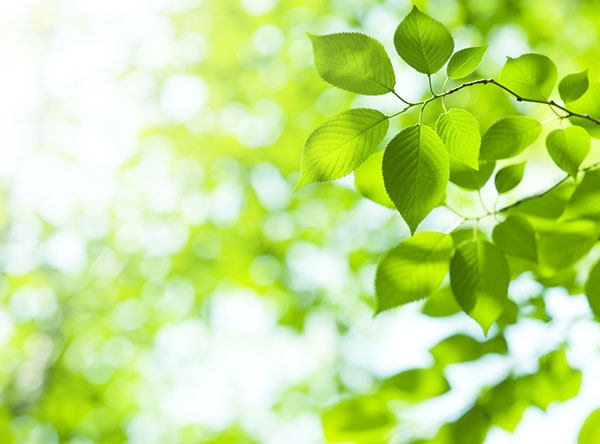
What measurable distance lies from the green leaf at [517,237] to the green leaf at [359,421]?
1.59 feet

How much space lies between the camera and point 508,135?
754 mm

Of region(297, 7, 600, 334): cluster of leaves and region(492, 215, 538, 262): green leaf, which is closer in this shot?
region(297, 7, 600, 334): cluster of leaves

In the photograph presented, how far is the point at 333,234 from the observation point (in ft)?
A: 13.7

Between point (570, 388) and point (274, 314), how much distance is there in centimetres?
346

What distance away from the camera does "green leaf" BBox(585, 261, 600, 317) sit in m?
0.84

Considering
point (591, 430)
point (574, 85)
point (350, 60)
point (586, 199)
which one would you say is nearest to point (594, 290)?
point (586, 199)

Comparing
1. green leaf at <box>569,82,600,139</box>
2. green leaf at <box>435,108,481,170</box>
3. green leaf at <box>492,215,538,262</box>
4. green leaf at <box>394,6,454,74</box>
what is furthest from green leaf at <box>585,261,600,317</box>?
green leaf at <box>394,6,454,74</box>

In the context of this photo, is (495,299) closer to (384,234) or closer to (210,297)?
(384,234)

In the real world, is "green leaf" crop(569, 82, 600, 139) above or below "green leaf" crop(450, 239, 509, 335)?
above

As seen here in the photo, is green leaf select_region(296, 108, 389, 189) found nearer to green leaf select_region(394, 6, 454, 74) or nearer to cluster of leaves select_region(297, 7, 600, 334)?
cluster of leaves select_region(297, 7, 600, 334)

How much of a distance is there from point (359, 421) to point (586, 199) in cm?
67

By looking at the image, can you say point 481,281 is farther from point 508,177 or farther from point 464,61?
point 464,61

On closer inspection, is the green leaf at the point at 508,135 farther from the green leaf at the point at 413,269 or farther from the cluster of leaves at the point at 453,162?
the green leaf at the point at 413,269

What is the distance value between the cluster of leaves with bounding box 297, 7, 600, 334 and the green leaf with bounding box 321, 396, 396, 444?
37cm
